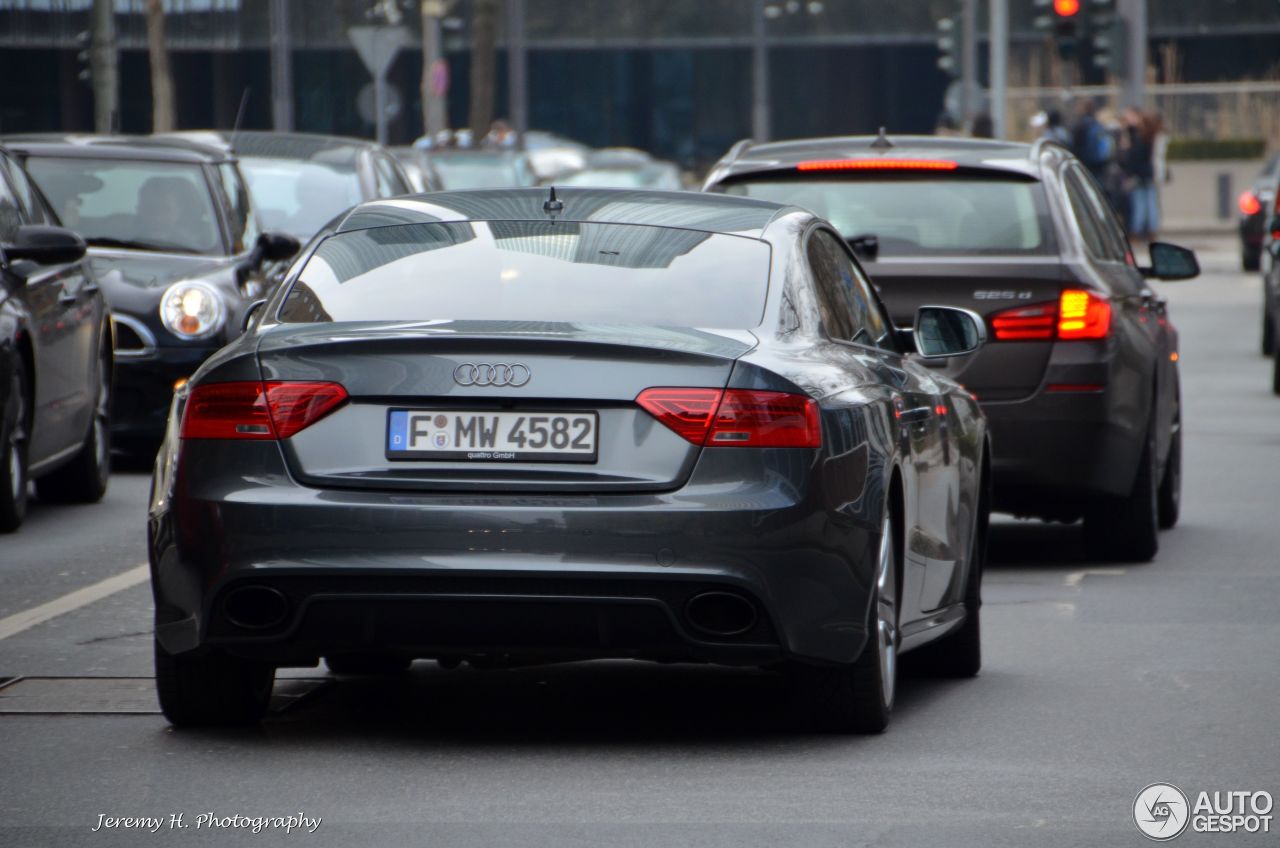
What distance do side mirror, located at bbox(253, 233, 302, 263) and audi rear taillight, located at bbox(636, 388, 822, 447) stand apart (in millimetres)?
8630

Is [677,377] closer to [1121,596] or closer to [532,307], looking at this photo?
[532,307]

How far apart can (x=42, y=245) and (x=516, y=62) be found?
63.2m

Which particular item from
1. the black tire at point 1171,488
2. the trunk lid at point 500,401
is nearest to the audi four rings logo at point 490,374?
the trunk lid at point 500,401

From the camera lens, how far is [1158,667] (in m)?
7.88

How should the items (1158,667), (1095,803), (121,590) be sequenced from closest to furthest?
(1095,803)
(1158,667)
(121,590)

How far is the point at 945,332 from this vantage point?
7.83 metres

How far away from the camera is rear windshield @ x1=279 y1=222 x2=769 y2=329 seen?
6.54 meters

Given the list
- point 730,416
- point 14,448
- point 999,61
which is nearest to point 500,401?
point 730,416

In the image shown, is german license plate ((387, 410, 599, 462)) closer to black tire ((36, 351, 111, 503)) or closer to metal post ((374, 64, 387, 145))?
black tire ((36, 351, 111, 503))

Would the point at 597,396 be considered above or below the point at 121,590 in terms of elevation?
above

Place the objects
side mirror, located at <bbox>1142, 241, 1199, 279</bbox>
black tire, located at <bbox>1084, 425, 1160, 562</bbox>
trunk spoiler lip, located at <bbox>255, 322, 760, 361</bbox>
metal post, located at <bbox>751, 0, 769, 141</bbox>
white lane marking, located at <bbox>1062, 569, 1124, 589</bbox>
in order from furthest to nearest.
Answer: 1. metal post, located at <bbox>751, 0, 769, 141</bbox>
2. side mirror, located at <bbox>1142, 241, 1199, 279</bbox>
3. black tire, located at <bbox>1084, 425, 1160, 562</bbox>
4. white lane marking, located at <bbox>1062, 569, 1124, 589</bbox>
5. trunk spoiler lip, located at <bbox>255, 322, 760, 361</bbox>

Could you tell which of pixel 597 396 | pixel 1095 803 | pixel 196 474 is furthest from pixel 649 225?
pixel 1095 803

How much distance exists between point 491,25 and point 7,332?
1668 inches

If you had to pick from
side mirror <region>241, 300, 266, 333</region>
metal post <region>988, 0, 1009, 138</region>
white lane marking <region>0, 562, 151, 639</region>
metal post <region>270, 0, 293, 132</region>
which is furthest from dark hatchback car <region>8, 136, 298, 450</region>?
metal post <region>270, 0, 293, 132</region>
